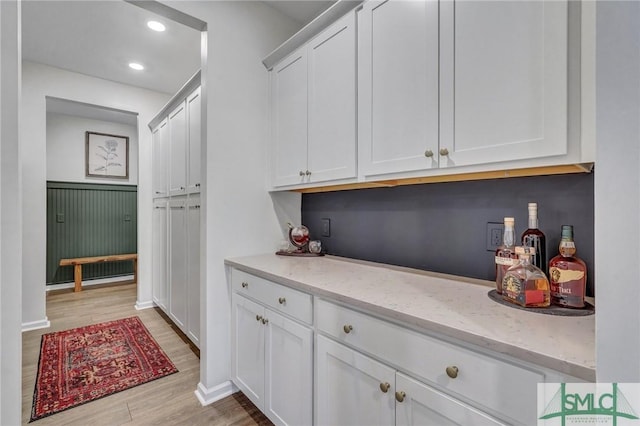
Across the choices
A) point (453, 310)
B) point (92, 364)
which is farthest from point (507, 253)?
point (92, 364)

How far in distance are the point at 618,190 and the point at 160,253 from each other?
143 inches

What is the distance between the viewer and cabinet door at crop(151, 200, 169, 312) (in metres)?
3.14

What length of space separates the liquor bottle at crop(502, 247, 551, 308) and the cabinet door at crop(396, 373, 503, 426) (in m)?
0.38

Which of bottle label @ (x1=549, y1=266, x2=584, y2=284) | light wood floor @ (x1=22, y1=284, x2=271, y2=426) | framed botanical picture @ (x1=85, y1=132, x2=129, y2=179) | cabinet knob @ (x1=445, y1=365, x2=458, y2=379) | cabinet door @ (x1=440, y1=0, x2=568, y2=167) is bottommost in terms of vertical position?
light wood floor @ (x1=22, y1=284, x2=271, y2=426)

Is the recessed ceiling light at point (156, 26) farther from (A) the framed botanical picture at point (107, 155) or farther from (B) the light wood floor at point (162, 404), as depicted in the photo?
(A) the framed botanical picture at point (107, 155)

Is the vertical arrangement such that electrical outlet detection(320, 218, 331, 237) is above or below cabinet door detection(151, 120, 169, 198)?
below

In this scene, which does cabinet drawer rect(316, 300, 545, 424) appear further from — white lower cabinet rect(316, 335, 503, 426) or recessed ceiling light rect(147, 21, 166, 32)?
recessed ceiling light rect(147, 21, 166, 32)

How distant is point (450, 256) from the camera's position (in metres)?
1.41

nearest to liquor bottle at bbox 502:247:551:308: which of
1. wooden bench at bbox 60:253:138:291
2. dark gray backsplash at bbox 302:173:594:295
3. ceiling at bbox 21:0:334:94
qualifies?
dark gray backsplash at bbox 302:173:594:295

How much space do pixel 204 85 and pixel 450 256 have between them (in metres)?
1.73

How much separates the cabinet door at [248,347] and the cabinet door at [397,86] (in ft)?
3.32

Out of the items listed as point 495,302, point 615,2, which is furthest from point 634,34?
point 495,302

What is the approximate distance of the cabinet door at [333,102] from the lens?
1532 mm

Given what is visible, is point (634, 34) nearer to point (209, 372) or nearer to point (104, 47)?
point (209, 372)
